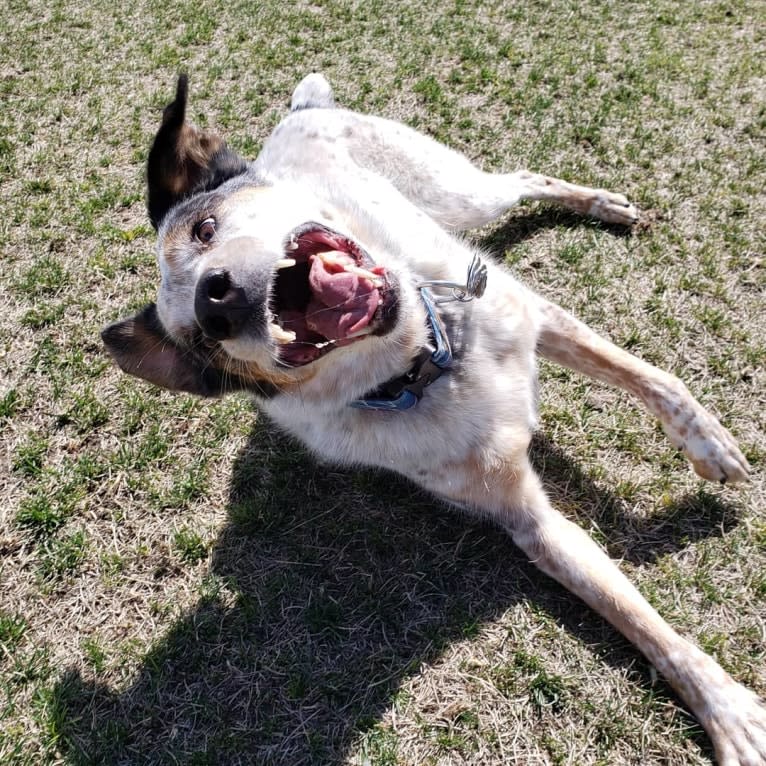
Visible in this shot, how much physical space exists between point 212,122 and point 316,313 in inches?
150

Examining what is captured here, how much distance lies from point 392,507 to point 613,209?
7.64 feet

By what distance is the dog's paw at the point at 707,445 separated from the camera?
2.70m

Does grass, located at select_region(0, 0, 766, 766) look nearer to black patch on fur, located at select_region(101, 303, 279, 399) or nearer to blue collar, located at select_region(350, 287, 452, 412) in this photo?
blue collar, located at select_region(350, 287, 452, 412)

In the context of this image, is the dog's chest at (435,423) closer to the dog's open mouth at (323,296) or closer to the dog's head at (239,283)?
the dog's head at (239,283)

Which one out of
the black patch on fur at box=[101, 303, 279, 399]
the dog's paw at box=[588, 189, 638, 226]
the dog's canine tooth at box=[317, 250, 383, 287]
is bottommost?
the black patch on fur at box=[101, 303, 279, 399]

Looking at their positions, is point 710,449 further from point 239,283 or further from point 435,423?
point 239,283

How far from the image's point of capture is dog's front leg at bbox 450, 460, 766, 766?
2.13 meters

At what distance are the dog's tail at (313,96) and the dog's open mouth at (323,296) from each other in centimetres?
208

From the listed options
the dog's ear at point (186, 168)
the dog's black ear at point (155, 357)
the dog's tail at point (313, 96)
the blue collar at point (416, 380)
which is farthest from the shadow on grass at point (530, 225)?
the dog's black ear at point (155, 357)

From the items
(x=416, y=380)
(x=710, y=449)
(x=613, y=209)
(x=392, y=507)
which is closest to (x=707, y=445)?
(x=710, y=449)

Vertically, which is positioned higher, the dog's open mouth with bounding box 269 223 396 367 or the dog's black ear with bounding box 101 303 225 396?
the dog's open mouth with bounding box 269 223 396 367

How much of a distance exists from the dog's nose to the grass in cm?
130

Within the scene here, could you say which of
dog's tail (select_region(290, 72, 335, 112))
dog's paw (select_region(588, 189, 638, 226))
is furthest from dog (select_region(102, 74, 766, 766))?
dog's paw (select_region(588, 189, 638, 226))

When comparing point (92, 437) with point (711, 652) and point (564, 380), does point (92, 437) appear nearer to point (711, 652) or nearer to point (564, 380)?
point (564, 380)
